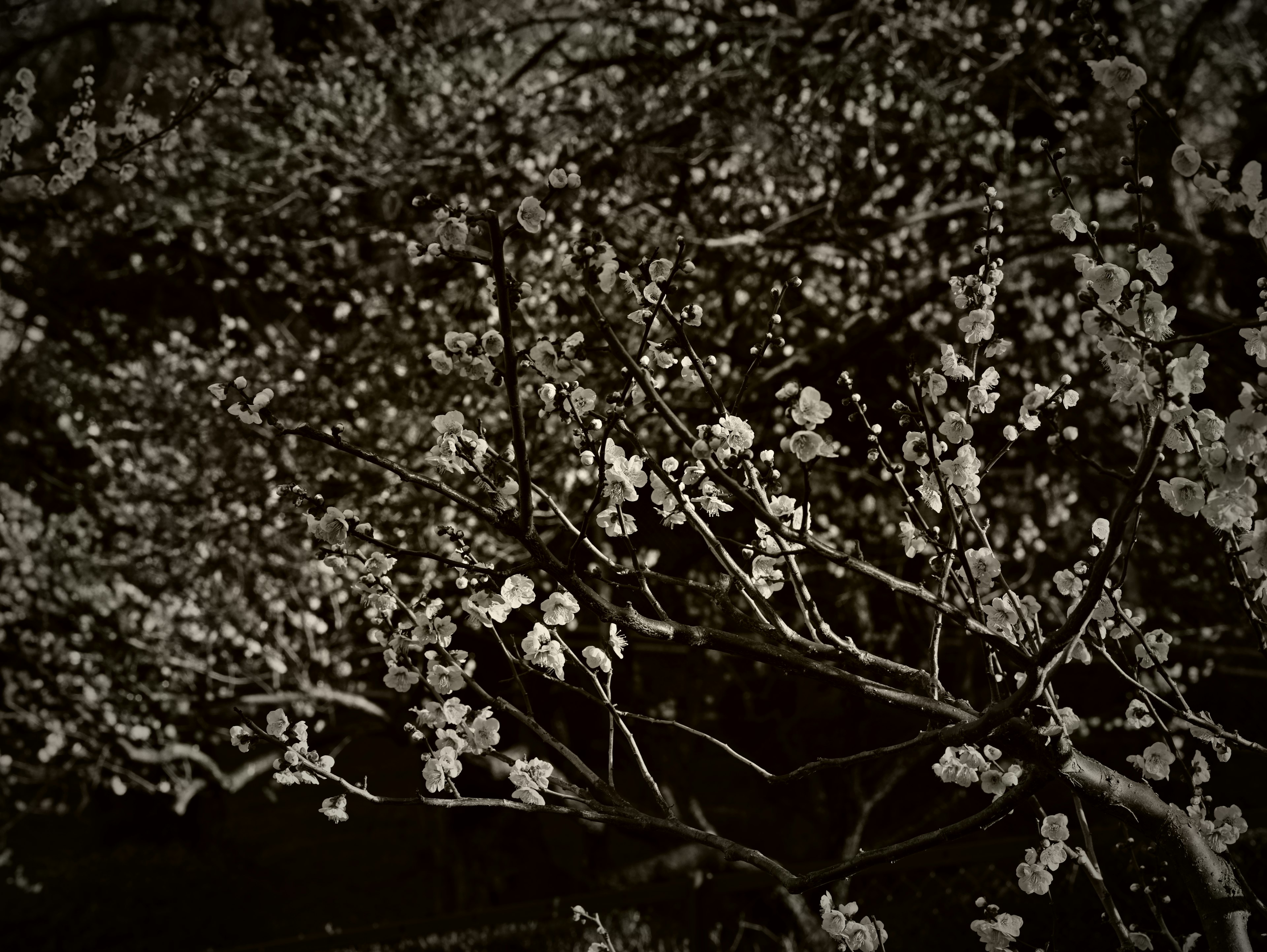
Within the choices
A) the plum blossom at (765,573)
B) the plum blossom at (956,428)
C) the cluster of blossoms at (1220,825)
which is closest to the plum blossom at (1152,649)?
the cluster of blossoms at (1220,825)

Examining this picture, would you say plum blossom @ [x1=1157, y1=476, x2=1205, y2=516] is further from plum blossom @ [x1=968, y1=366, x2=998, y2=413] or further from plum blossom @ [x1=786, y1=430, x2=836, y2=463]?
plum blossom @ [x1=786, y1=430, x2=836, y2=463]

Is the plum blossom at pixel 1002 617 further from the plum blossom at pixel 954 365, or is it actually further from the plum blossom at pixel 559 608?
the plum blossom at pixel 559 608

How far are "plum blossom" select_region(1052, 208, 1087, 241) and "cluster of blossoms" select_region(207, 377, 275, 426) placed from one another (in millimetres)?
2005

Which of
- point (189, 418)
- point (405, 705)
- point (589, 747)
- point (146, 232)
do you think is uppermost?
point (146, 232)

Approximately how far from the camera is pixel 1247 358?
6.00 metres

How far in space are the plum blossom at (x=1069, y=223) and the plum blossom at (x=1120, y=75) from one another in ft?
1.08

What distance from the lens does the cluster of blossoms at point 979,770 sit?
2678 mm

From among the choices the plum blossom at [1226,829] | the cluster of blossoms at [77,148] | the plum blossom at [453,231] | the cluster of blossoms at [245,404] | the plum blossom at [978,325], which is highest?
the cluster of blossoms at [77,148]

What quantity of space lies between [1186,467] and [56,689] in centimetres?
1077

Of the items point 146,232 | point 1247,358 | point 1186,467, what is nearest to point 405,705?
point 146,232

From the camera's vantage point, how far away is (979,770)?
288cm

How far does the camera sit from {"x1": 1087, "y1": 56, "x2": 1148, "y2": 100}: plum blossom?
7.09 ft

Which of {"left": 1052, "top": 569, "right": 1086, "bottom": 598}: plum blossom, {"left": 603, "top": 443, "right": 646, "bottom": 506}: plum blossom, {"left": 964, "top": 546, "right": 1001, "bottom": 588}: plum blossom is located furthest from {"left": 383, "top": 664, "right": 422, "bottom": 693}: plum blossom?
{"left": 1052, "top": 569, "right": 1086, "bottom": 598}: plum blossom

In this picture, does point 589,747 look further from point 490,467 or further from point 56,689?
point 490,467
